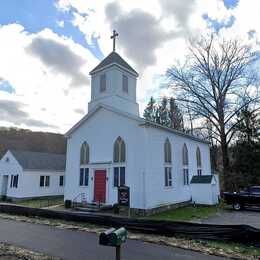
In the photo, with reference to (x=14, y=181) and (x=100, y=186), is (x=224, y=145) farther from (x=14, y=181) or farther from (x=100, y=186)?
(x=14, y=181)

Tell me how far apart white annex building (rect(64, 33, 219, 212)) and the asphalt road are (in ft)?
20.9

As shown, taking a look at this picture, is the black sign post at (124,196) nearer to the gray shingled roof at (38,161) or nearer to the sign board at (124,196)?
the sign board at (124,196)

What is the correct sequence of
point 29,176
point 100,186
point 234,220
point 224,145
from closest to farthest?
point 234,220, point 100,186, point 29,176, point 224,145

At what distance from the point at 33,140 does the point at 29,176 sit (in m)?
→ 29.6

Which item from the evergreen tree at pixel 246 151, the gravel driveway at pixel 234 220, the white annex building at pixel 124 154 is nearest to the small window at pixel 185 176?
the white annex building at pixel 124 154

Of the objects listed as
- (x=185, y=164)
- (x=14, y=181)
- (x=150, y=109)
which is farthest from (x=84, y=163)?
(x=150, y=109)

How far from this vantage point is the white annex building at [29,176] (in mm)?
23453

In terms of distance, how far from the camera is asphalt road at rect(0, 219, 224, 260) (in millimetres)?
6719

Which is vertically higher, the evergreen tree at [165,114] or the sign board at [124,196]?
the evergreen tree at [165,114]

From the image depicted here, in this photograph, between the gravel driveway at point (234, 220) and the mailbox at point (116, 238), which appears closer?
the mailbox at point (116, 238)

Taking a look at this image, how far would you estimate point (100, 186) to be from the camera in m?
16.8

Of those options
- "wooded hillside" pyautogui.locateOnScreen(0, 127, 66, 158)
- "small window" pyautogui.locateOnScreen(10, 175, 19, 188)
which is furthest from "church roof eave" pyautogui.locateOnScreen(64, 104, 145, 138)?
"wooded hillside" pyautogui.locateOnScreen(0, 127, 66, 158)

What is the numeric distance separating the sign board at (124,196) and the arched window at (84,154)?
4535mm

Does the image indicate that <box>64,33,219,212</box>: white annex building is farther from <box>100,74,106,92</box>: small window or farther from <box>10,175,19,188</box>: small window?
<box>10,175,19,188</box>: small window
